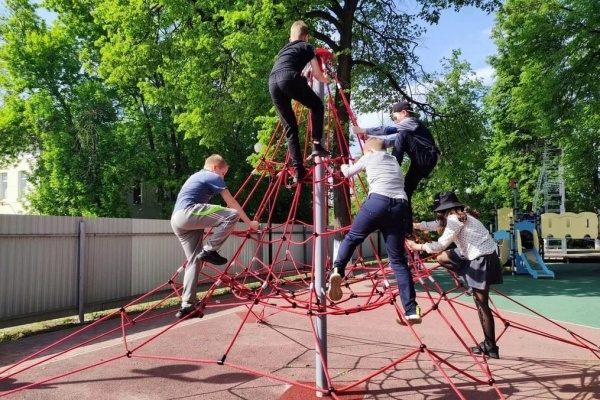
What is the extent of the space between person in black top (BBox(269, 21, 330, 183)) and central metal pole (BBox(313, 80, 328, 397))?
0.55 feet

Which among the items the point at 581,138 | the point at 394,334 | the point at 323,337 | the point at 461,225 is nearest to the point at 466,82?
the point at 581,138

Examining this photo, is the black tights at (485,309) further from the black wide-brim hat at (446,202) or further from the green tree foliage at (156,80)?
the green tree foliage at (156,80)

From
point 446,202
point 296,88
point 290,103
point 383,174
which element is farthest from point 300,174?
point 446,202

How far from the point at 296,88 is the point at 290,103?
0.25 meters

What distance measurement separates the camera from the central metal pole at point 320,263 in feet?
13.4

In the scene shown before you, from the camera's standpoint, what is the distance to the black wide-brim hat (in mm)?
4555

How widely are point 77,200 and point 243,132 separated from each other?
24.4ft

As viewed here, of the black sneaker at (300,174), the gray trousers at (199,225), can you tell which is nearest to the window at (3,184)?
the gray trousers at (199,225)

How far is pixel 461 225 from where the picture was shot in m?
4.54

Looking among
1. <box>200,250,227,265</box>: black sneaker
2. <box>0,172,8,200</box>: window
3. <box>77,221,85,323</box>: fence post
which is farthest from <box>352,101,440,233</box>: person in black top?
<box>0,172,8,200</box>: window

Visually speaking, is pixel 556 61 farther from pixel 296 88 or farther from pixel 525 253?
pixel 296 88

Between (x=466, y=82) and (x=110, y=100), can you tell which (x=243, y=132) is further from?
(x=466, y=82)

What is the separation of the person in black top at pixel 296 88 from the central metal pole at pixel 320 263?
0.55 feet

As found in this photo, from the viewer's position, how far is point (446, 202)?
4.64 m
